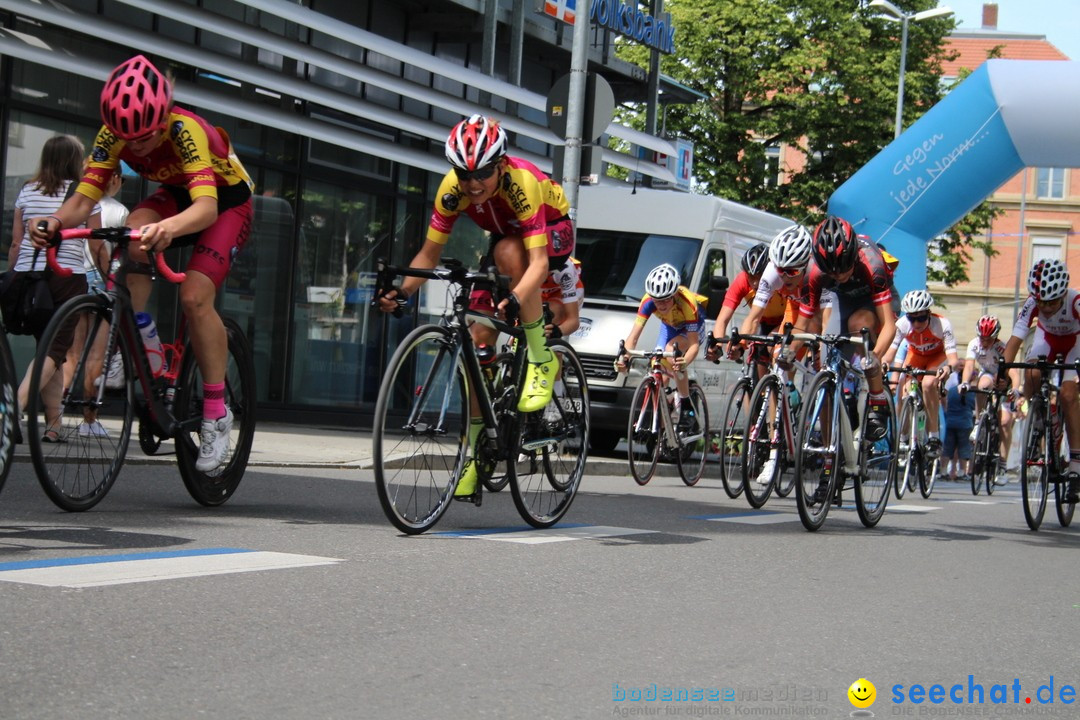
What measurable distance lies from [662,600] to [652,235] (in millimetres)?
12165

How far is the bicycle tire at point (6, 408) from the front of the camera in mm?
5594

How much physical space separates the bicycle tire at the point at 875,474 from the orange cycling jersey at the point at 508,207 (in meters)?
3.05

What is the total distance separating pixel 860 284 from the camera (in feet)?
33.4

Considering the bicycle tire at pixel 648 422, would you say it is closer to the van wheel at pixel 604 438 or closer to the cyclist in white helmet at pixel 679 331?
the cyclist in white helmet at pixel 679 331

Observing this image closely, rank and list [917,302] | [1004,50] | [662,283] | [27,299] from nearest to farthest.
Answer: [27,299], [662,283], [917,302], [1004,50]

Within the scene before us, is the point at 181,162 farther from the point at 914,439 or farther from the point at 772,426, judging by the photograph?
the point at 914,439

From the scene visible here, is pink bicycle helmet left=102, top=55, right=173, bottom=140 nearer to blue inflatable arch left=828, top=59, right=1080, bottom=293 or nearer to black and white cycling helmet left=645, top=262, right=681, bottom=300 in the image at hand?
black and white cycling helmet left=645, top=262, right=681, bottom=300

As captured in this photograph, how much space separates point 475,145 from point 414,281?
0.67 m

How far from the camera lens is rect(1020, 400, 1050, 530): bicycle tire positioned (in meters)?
10.7

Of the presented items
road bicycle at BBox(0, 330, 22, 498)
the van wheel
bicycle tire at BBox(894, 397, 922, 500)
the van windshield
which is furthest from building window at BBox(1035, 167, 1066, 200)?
road bicycle at BBox(0, 330, 22, 498)

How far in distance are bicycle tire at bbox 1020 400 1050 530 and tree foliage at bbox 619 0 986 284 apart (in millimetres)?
29138

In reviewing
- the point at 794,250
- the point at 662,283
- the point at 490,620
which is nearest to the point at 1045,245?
the point at 662,283

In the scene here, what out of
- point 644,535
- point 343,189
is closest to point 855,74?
point 343,189

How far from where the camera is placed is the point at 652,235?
17562 mm
